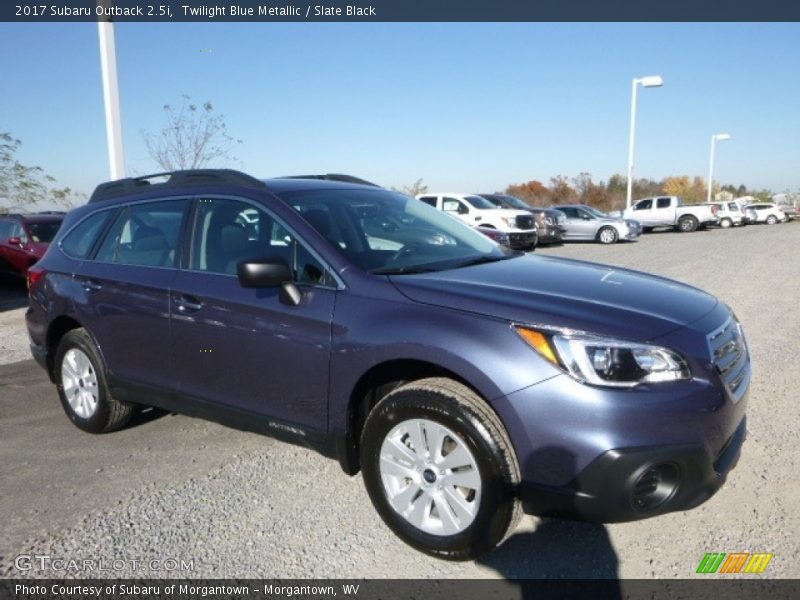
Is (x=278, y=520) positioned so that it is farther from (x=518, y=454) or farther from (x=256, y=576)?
(x=518, y=454)

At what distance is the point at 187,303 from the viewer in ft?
12.2

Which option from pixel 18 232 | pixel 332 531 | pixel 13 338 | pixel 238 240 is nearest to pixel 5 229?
pixel 18 232

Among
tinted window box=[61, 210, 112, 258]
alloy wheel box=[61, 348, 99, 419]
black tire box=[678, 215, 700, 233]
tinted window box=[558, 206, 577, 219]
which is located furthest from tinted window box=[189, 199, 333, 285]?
black tire box=[678, 215, 700, 233]

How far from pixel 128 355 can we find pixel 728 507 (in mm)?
3586

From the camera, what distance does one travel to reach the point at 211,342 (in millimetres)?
3605

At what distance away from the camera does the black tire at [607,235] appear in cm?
2320

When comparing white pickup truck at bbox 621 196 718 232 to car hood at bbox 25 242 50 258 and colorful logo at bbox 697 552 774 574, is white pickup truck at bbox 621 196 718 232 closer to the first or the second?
car hood at bbox 25 242 50 258

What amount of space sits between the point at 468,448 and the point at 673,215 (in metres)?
30.6

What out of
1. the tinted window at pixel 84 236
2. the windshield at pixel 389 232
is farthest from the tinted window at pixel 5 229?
the windshield at pixel 389 232

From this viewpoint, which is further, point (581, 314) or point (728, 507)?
point (728, 507)

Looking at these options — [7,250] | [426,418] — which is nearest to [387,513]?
[426,418]

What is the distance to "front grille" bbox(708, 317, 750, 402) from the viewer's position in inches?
110

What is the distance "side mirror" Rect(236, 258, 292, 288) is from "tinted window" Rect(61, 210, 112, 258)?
197 centimetres

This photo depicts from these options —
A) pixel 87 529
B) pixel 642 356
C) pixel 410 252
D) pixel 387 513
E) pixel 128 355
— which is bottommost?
pixel 87 529
